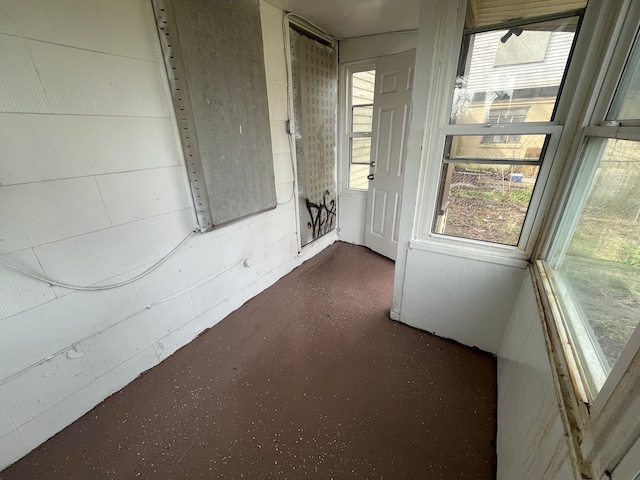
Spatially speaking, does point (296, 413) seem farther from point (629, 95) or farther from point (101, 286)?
point (629, 95)

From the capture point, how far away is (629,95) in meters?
0.88

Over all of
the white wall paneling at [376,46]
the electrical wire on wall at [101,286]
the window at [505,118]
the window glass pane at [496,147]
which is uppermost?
the white wall paneling at [376,46]

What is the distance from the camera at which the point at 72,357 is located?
1.25 m

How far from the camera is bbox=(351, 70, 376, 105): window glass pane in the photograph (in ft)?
8.86

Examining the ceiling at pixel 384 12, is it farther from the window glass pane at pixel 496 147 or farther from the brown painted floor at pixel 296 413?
the brown painted floor at pixel 296 413

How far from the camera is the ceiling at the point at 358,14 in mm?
1840

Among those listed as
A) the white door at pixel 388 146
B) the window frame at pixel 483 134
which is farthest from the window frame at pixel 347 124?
the window frame at pixel 483 134

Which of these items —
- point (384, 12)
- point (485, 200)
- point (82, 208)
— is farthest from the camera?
point (384, 12)

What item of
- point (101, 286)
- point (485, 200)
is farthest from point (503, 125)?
point (101, 286)

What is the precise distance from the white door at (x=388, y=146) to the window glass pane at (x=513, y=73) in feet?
3.22

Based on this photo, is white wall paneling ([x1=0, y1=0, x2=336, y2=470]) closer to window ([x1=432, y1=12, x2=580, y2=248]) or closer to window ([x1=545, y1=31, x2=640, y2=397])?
window ([x1=432, y1=12, x2=580, y2=248])

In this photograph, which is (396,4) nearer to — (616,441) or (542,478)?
(616,441)

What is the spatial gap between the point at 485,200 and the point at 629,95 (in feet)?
2.21

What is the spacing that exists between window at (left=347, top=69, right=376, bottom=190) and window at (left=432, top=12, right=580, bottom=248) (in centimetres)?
148
